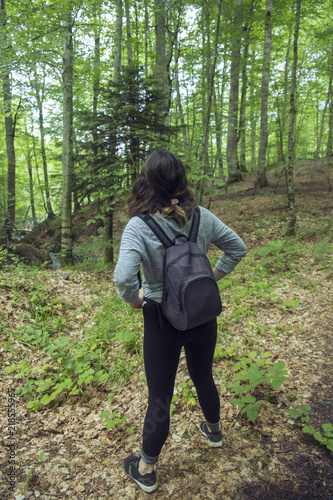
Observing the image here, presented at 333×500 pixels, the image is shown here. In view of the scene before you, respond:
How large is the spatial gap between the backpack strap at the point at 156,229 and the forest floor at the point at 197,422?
1928 millimetres

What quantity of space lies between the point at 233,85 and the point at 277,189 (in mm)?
4967

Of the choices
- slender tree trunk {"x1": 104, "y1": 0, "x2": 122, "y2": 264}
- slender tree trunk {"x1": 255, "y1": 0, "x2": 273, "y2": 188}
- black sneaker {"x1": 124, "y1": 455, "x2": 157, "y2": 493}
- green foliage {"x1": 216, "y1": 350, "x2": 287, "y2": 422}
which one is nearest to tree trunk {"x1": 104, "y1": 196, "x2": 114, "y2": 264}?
slender tree trunk {"x1": 104, "y1": 0, "x2": 122, "y2": 264}

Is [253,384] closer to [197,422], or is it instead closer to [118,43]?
[197,422]

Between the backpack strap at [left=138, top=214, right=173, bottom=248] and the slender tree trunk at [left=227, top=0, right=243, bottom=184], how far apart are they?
21.7 ft

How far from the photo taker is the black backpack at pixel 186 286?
5.29ft

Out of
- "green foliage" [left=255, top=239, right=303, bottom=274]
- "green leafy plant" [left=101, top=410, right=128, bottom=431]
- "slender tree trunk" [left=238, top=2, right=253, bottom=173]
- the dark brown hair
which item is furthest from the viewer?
"slender tree trunk" [left=238, top=2, right=253, bottom=173]

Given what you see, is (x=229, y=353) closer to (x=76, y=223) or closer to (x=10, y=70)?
(x=10, y=70)

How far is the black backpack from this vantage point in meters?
1.61

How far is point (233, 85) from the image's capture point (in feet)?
39.0

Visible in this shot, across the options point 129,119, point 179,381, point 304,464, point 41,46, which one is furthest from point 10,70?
point 304,464

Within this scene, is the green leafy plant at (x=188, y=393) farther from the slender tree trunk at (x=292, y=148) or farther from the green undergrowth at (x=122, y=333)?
the slender tree trunk at (x=292, y=148)

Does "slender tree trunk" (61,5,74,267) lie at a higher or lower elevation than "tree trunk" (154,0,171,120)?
lower

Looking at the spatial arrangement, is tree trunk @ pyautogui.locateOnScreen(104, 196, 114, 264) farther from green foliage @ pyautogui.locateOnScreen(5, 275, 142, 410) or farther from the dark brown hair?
the dark brown hair

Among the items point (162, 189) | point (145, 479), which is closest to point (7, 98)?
point (162, 189)
